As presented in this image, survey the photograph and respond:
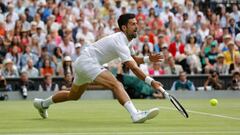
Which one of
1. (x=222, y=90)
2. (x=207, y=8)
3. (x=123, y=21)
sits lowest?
(x=222, y=90)

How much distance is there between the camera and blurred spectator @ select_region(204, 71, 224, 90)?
86.2 feet

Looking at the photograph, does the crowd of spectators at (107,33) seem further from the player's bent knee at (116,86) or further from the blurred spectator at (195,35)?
the player's bent knee at (116,86)

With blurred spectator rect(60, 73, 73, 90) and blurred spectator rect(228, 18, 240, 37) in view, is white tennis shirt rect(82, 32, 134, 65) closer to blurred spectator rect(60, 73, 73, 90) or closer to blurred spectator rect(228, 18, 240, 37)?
blurred spectator rect(60, 73, 73, 90)

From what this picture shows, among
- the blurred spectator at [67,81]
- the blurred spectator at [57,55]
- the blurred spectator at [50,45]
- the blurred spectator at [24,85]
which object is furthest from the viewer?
the blurred spectator at [50,45]

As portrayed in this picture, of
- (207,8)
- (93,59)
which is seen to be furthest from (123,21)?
(207,8)

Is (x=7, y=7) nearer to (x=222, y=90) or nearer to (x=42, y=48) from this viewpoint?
(x=42, y=48)

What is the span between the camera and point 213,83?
26406 millimetres

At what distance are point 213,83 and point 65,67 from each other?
5005mm

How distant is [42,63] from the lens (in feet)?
86.7

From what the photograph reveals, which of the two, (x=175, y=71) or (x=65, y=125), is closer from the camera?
(x=65, y=125)

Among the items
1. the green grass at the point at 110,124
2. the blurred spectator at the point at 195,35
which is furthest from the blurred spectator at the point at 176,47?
the green grass at the point at 110,124

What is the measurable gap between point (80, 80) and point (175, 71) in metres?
13.1

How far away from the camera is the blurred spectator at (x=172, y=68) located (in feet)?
88.4

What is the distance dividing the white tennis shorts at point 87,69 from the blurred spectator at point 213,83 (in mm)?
12692
